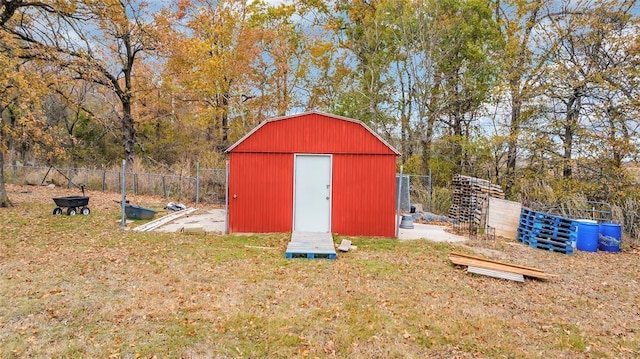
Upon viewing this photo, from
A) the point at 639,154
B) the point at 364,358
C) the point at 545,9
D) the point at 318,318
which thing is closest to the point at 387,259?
the point at 318,318

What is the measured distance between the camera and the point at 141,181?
1712 cm

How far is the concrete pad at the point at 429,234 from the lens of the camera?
9.44 metres

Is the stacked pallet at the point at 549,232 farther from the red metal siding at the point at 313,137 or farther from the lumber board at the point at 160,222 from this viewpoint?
the lumber board at the point at 160,222

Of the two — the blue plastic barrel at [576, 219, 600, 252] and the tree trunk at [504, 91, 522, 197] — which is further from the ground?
the tree trunk at [504, 91, 522, 197]

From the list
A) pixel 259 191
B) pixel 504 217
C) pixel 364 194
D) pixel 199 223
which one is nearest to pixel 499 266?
pixel 364 194

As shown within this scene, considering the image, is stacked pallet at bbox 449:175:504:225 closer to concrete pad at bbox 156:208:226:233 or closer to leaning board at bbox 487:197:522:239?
leaning board at bbox 487:197:522:239

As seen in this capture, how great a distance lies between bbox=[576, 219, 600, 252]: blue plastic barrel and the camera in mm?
8984

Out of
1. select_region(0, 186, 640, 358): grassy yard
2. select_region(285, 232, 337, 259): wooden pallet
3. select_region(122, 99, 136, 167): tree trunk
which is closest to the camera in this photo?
select_region(0, 186, 640, 358): grassy yard

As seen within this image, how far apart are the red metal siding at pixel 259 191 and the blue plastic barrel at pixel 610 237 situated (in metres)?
7.98

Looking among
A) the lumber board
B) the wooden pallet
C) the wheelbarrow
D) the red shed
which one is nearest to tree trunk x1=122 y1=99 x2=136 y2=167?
the wheelbarrow

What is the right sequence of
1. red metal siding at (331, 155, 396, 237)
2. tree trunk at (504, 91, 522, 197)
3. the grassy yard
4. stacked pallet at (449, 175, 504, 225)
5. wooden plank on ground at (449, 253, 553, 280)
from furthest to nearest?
tree trunk at (504, 91, 522, 197), stacked pallet at (449, 175, 504, 225), red metal siding at (331, 155, 396, 237), wooden plank on ground at (449, 253, 553, 280), the grassy yard

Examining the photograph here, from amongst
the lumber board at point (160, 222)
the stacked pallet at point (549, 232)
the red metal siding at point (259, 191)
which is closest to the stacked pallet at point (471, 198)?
the stacked pallet at point (549, 232)

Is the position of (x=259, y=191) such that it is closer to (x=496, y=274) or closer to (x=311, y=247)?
(x=311, y=247)

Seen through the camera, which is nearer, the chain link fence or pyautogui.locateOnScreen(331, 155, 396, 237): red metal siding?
pyautogui.locateOnScreen(331, 155, 396, 237): red metal siding
